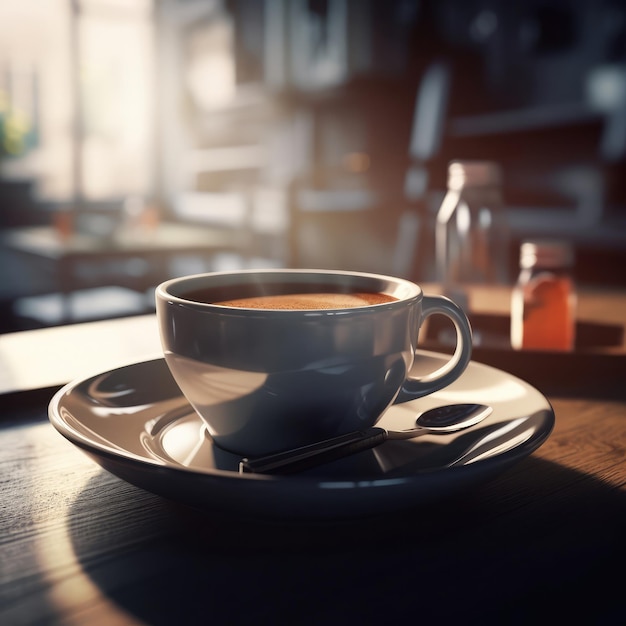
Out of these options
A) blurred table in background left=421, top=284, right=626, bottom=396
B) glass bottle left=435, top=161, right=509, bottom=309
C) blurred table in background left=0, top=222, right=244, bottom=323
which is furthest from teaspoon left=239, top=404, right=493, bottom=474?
blurred table in background left=0, top=222, right=244, bottom=323

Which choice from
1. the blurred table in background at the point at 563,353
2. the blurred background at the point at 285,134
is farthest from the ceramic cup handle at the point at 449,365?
the blurred background at the point at 285,134

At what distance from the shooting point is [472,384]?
50cm

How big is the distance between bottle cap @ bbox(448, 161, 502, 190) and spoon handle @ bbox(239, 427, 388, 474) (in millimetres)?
618

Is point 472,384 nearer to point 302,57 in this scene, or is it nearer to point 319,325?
point 319,325

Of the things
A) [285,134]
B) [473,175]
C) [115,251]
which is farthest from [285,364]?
[285,134]

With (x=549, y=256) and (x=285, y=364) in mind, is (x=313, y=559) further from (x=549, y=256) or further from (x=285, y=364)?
(x=549, y=256)

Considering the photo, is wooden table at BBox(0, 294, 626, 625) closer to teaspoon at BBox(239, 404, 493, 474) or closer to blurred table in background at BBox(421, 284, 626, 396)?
teaspoon at BBox(239, 404, 493, 474)

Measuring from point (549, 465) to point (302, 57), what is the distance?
17.8 feet

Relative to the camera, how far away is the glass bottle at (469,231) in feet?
3.18

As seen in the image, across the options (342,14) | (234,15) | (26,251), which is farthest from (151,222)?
(234,15)

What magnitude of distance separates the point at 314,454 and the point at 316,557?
55 millimetres

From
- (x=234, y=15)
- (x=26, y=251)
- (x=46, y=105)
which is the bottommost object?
(x=26, y=251)

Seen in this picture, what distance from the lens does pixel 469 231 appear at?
989mm

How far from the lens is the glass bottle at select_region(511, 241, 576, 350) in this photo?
74cm
